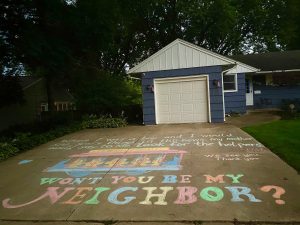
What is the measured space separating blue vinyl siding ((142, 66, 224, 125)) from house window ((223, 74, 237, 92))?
4.32m

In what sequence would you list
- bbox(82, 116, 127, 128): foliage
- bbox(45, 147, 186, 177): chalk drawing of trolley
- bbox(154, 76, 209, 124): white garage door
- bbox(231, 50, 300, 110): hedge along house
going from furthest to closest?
1. bbox(231, 50, 300, 110): hedge along house
2. bbox(82, 116, 127, 128): foliage
3. bbox(154, 76, 209, 124): white garage door
4. bbox(45, 147, 186, 177): chalk drawing of trolley

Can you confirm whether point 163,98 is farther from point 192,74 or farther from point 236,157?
point 236,157

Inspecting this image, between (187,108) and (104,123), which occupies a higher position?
(187,108)

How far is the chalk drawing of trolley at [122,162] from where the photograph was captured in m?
7.31

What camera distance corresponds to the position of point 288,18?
Result: 2927 cm

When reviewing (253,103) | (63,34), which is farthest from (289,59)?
(63,34)

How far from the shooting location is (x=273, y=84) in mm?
20969

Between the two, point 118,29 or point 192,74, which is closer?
point 192,74

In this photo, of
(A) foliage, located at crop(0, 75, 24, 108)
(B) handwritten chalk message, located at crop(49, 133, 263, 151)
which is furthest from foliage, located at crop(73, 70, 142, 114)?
(B) handwritten chalk message, located at crop(49, 133, 263, 151)

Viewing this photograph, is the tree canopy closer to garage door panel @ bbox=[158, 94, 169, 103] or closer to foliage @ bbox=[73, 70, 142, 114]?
foliage @ bbox=[73, 70, 142, 114]

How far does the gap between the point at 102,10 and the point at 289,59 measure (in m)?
12.9

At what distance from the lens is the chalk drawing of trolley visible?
24.0 ft

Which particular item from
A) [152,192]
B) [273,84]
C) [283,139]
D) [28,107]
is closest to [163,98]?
[283,139]

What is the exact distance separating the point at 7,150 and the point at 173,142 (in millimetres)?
5291
